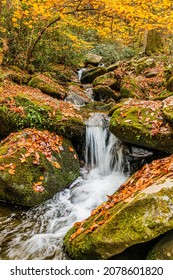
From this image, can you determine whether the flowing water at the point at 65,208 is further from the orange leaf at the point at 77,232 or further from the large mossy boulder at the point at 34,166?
the orange leaf at the point at 77,232

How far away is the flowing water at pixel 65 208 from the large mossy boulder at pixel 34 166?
0.71ft

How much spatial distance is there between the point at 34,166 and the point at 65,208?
1.06 metres

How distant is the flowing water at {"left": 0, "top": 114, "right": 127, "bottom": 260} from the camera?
3844mm

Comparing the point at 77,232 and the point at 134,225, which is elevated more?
the point at 134,225

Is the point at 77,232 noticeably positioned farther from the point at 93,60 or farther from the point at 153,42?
the point at 153,42

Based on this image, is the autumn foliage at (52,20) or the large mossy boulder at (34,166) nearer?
the large mossy boulder at (34,166)

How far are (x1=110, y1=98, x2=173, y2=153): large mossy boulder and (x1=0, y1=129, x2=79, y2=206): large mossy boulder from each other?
53.9 inches

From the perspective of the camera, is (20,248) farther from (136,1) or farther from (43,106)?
(136,1)

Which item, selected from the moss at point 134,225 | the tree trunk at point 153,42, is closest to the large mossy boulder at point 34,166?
the moss at point 134,225

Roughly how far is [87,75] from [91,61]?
2739mm

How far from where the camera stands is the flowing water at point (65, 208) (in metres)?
3.84

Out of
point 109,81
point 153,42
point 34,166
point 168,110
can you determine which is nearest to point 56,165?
point 34,166

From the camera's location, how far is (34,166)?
4.98 metres

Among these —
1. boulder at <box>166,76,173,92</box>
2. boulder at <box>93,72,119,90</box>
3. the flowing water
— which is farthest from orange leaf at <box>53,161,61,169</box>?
boulder at <box>93,72,119,90</box>
